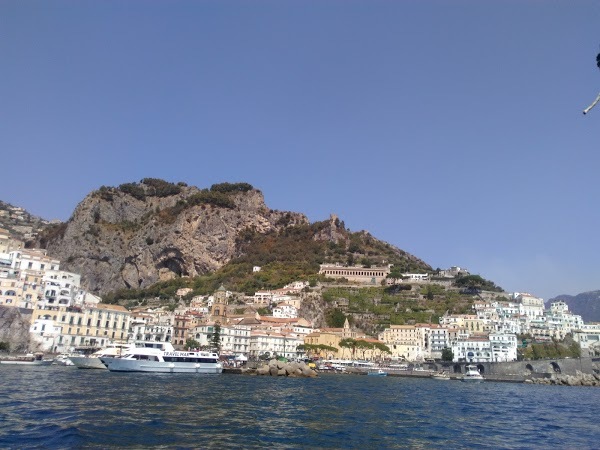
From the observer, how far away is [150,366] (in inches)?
2019

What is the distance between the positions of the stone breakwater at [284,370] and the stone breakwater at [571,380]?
117 feet

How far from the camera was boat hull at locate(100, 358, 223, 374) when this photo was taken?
50.5m

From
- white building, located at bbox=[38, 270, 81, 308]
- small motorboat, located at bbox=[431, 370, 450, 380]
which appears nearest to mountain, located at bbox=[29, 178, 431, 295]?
small motorboat, located at bbox=[431, 370, 450, 380]

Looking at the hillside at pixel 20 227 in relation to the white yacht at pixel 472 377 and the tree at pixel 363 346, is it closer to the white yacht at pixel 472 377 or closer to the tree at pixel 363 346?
the tree at pixel 363 346

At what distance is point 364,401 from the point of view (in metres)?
32.4

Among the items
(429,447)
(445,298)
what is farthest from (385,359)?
(429,447)

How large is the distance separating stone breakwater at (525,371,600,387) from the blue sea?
43798 mm

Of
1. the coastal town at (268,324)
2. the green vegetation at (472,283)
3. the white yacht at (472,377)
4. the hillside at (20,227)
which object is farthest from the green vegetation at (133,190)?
the white yacht at (472,377)

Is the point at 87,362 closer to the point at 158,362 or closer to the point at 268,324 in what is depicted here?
the point at 158,362

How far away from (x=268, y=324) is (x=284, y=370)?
26.7m

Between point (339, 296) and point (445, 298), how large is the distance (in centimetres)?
2351

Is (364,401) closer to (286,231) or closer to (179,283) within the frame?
(179,283)

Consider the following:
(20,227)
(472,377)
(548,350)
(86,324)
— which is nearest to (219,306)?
(86,324)

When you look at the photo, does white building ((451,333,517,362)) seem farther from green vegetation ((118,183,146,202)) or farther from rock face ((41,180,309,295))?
green vegetation ((118,183,146,202))
